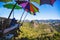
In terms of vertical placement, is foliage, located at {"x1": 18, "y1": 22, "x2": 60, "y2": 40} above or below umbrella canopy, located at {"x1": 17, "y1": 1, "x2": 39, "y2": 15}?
below

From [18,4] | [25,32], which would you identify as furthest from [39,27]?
[18,4]

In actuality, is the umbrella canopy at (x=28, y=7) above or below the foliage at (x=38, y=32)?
above

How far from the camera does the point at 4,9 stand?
246 centimetres

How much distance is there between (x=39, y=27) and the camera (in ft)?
8.30

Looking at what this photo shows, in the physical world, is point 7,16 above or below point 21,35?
above

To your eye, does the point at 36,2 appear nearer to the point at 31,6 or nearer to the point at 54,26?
the point at 31,6

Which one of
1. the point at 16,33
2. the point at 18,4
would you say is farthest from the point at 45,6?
the point at 16,33

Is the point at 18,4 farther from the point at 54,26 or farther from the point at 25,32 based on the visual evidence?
the point at 54,26

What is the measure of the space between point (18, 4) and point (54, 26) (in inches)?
21.1

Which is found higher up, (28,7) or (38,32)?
(28,7)

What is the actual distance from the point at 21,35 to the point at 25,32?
62 millimetres

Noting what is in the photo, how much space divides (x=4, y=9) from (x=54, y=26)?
0.66m

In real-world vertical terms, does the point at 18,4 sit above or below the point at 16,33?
above

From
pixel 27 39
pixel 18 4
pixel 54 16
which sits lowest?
pixel 27 39
